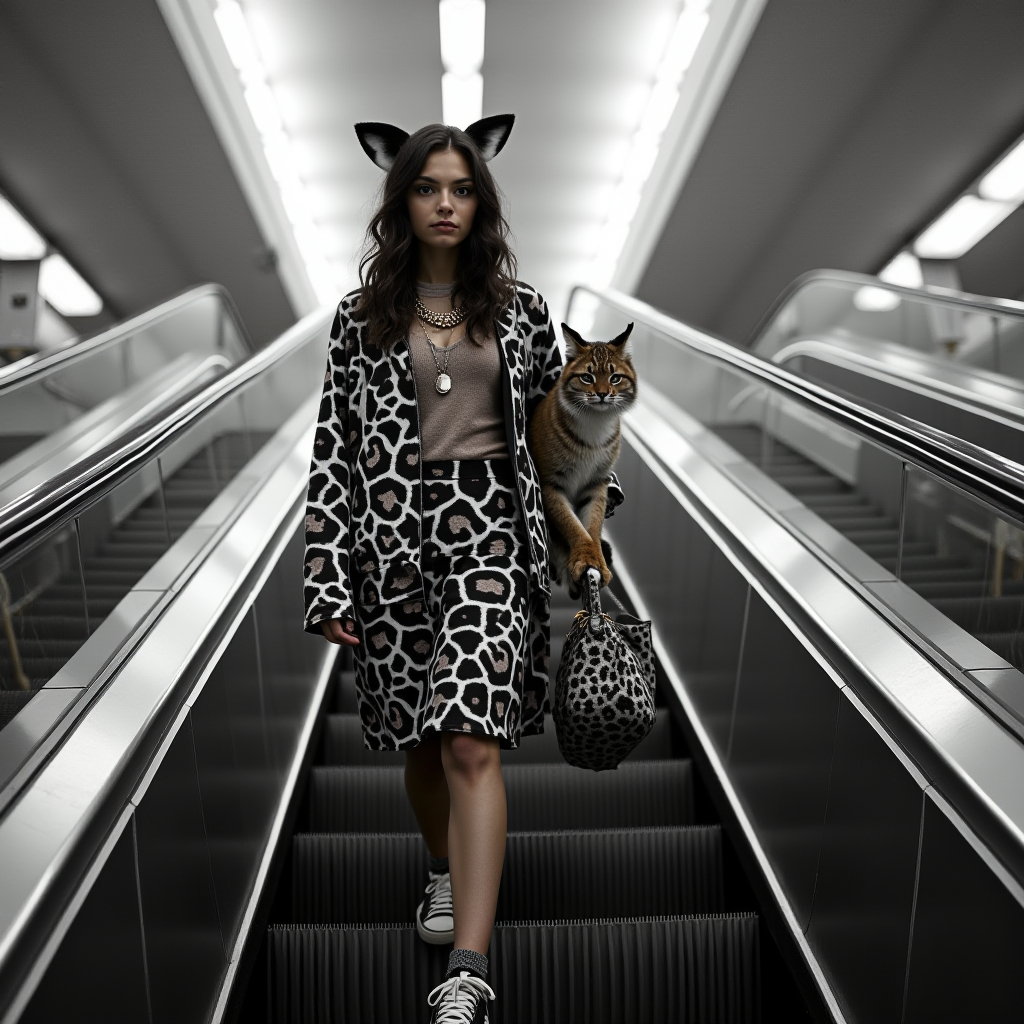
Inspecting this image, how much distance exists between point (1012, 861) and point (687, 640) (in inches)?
97.2

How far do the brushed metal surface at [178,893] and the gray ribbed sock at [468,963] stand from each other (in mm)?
559

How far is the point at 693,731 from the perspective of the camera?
3.78 meters

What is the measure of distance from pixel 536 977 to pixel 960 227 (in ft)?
38.1

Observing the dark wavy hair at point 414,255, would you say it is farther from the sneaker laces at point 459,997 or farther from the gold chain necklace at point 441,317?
the sneaker laces at point 459,997

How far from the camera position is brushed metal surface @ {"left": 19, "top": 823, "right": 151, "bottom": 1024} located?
1.53m

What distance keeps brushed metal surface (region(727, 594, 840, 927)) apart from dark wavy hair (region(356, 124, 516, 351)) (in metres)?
1.25

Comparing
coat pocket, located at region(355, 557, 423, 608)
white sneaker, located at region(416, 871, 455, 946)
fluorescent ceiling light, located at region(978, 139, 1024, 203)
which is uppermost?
fluorescent ceiling light, located at region(978, 139, 1024, 203)

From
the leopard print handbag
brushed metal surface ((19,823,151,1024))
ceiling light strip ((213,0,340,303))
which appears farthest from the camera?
ceiling light strip ((213,0,340,303))

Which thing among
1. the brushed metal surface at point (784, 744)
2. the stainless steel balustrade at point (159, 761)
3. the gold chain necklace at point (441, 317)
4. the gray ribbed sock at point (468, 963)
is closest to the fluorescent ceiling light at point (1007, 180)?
the brushed metal surface at point (784, 744)

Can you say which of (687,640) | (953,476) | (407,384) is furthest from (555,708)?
(687,640)

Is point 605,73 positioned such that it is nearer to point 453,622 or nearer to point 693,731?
point 693,731

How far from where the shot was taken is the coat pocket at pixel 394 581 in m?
2.35

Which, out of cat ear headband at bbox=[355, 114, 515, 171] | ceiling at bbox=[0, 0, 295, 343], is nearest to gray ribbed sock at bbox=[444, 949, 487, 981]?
cat ear headband at bbox=[355, 114, 515, 171]

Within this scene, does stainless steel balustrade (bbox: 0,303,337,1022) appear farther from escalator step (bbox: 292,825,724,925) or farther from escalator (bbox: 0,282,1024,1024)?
escalator step (bbox: 292,825,724,925)
